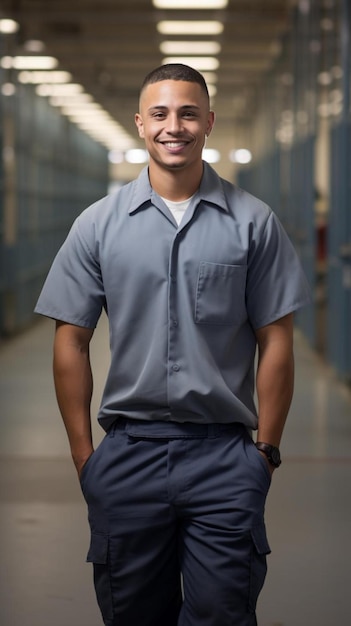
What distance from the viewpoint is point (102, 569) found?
8.48ft

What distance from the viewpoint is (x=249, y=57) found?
61.6ft

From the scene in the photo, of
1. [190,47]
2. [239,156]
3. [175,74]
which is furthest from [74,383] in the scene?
[239,156]

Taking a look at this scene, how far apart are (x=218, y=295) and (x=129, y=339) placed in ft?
0.76

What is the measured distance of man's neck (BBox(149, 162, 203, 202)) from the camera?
2588 millimetres

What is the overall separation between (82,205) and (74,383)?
26424 mm

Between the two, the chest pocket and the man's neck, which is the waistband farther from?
the man's neck

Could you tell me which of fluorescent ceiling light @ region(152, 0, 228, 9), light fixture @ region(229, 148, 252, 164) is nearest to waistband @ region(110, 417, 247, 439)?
fluorescent ceiling light @ region(152, 0, 228, 9)

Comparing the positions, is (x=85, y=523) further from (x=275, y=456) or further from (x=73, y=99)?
(x=73, y=99)

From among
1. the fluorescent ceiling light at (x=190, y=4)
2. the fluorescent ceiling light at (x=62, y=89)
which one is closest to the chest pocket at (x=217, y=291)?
the fluorescent ceiling light at (x=190, y=4)

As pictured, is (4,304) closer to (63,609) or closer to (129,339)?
(63,609)

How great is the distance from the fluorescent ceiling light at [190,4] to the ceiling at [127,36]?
2.18ft

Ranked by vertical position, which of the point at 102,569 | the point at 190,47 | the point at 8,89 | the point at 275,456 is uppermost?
the point at 190,47

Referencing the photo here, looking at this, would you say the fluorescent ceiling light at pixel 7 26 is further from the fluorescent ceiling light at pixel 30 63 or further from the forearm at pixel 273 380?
the forearm at pixel 273 380

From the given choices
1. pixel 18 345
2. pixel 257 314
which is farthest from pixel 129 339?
pixel 18 345
